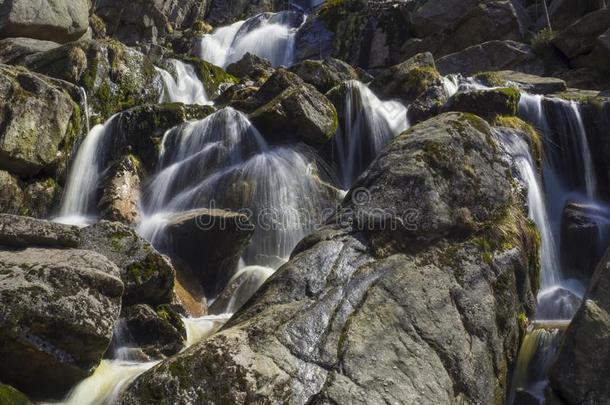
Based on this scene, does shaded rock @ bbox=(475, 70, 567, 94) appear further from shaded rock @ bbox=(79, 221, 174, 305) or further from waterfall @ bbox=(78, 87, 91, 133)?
shaded rock @ bbox=(79, 221, 174, 305)

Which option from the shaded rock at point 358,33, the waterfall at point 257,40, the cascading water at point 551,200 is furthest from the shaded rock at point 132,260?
the waterfall at point 257,40

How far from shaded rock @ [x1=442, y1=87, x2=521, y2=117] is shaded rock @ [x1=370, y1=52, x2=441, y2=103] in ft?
9.24

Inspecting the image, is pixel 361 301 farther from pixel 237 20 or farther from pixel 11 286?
pixel 237 20

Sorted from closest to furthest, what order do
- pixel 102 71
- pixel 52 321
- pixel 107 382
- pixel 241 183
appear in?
pixel 52 321 < pixel 107 382 < pixel 241 183 < pixel 102 71

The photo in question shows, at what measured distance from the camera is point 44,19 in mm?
20453

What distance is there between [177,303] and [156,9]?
87.5 ft

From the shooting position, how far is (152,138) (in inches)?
568

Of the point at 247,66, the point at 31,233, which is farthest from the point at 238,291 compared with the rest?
the point at 247,66

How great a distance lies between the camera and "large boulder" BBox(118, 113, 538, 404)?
507 cm

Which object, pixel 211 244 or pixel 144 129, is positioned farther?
pixel 144 129

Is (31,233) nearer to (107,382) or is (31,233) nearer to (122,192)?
(107,382)

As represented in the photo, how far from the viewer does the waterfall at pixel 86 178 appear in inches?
514

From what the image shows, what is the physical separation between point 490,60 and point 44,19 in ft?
49.4

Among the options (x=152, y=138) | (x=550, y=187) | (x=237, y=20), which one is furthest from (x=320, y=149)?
(x=237, y=20)
